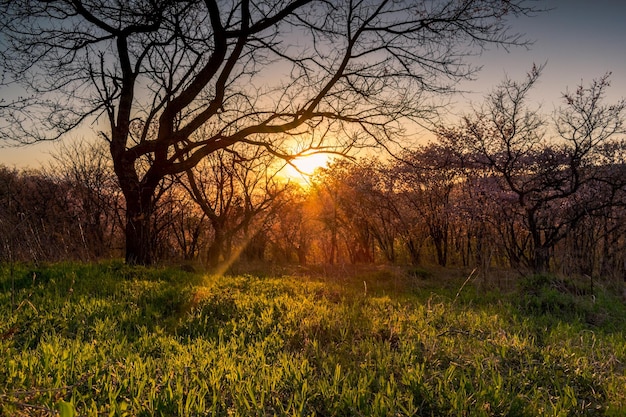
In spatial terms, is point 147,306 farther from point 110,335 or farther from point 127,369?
point 127,369

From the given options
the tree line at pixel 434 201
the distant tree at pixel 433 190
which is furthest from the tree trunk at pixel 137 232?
the distant tree at pixel 433 190

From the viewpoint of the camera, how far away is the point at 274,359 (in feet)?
10.8

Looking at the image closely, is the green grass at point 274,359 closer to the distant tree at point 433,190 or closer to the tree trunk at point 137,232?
the tree trunk at point 137,232

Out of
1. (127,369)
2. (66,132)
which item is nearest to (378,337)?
(127,369)

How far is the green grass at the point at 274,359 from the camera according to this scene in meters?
2.36

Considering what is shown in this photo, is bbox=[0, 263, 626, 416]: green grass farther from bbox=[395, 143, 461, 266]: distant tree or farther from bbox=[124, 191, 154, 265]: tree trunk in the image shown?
bbox=[395, 143, 461, 266]: distant tree

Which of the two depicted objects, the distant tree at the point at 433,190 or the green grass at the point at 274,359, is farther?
the distant tree at the point at 433,190

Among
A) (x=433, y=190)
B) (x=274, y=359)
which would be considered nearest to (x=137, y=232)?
(x=274, y=359)

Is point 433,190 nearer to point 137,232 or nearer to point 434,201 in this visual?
point 434,201

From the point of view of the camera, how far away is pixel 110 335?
3764 millimetres

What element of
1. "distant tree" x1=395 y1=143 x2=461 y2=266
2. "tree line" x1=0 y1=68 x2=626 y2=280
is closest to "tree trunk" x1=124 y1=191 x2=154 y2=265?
"tree line" x1=0 y1=68 x2=626 y2=280

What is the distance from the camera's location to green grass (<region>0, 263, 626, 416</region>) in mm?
2363

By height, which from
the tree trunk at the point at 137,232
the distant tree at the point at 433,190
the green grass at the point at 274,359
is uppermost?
the distant tree at the point at 433,190

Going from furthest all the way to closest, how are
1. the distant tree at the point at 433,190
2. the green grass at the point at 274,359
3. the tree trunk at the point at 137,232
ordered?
the distant tree at the point at 433,190 → the tree trunk at the point at 137,232 → the green grass at the point at 274,359
